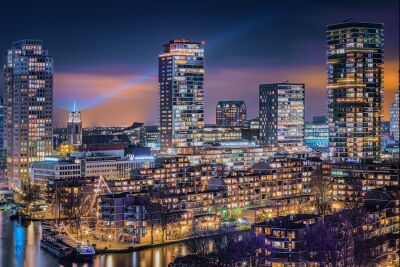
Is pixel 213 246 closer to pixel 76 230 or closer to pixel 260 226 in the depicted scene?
pixel 260 226

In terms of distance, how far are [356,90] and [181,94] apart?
63.0 feet

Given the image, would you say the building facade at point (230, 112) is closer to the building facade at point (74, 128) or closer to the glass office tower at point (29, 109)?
the building facade at point (74, 128)

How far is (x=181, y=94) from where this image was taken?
75250 mm

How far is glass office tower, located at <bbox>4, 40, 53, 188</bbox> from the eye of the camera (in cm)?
6800

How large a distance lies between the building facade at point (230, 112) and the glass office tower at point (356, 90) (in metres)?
55.1

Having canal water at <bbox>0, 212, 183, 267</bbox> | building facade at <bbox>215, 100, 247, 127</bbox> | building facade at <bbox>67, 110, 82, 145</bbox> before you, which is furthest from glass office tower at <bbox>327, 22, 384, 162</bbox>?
building facade at <bbox>215, 100, 247, 127</bbox>

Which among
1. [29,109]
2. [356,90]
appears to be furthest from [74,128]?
[356,90]

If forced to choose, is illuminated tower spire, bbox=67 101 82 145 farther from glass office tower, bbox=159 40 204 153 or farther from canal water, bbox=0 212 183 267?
canal water, bbox=0 212 183 267

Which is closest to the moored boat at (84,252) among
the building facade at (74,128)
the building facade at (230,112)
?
the building facade at (74,128)

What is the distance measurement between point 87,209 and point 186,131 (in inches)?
1157

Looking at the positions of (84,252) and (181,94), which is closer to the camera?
(84,252)

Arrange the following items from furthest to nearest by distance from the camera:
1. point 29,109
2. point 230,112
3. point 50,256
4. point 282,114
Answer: point 230,112 < point 282,114 < point 29,109 < point 50,256

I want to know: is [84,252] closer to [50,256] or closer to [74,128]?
[50,256]

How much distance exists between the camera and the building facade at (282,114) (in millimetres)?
83875
